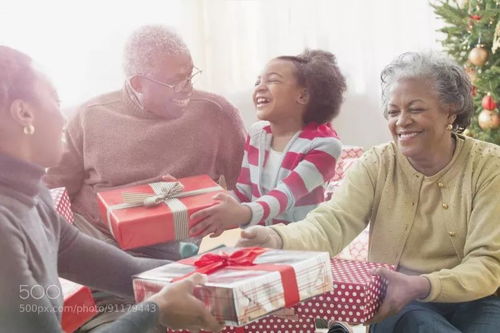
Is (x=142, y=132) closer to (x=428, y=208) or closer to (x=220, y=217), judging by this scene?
(x=220, y=217)

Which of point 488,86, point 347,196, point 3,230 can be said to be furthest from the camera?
point 488,86

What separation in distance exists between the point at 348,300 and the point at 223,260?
224mm

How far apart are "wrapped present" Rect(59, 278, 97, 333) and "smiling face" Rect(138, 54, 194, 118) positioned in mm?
327

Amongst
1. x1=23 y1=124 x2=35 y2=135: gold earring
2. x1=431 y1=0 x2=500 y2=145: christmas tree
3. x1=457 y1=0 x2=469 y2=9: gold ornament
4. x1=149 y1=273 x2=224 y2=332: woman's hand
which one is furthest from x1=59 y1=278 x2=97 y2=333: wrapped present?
x1=457 y1=0 x2=469 y2=9: gold ornament

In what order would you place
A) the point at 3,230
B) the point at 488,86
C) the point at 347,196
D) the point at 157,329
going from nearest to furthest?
the point at 3,230 → the point at 157,329 → the point at 347,196 → the point at 488,86

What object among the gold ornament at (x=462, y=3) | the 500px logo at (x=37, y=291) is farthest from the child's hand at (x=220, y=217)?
the gold ornament at (x=462, y=3)

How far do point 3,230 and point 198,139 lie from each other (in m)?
0.51

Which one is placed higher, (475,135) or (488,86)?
(488,86)

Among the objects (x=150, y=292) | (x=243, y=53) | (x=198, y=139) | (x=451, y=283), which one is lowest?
(x=451, y=283)

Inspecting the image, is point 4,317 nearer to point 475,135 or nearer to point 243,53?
point 243,53

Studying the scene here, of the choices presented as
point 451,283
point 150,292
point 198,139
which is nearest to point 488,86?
point 451,283

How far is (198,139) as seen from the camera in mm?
1131

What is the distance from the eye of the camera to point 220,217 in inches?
41.1

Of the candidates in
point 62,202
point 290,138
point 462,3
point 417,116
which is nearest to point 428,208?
point 417,116
